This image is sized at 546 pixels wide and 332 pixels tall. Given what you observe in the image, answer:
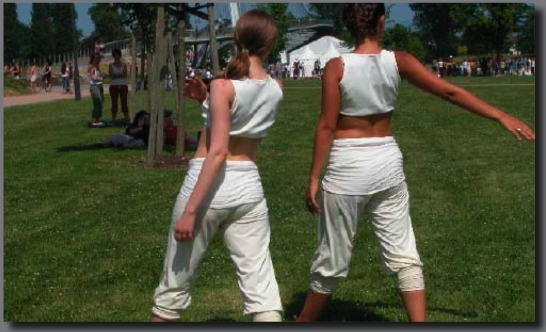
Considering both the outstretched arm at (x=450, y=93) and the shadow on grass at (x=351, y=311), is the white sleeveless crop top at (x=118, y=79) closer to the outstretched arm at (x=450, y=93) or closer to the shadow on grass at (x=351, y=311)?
the shadow on grass at (x=351, y=311)

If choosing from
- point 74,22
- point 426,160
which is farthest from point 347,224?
point 74,22

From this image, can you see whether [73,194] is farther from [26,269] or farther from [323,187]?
[323,187]

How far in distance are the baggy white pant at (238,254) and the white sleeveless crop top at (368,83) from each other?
0.74 meters

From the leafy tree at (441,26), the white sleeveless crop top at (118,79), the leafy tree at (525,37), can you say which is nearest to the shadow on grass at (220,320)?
the white sleeveless crop top at (118,79)

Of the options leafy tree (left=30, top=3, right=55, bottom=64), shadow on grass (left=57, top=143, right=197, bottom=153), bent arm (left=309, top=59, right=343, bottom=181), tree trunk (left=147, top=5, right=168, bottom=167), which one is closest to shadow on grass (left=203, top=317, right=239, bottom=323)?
bent arm (left=309, top=59, right=343, bottom=181)

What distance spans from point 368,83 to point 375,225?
0.79 meters

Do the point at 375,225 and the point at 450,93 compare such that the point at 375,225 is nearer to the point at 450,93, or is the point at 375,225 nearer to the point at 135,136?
the point at 450,93

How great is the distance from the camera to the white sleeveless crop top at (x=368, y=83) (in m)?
4.68

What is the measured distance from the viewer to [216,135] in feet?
13.5

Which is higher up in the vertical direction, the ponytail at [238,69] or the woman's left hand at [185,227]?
the ponytail at [238,69]

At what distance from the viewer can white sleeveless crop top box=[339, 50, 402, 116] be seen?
15.4ft

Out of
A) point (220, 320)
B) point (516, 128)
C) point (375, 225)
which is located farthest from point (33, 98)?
point (516, 128)

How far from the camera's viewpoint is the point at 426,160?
43.4 ft

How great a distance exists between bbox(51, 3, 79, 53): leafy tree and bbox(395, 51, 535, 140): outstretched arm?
26938 mm
